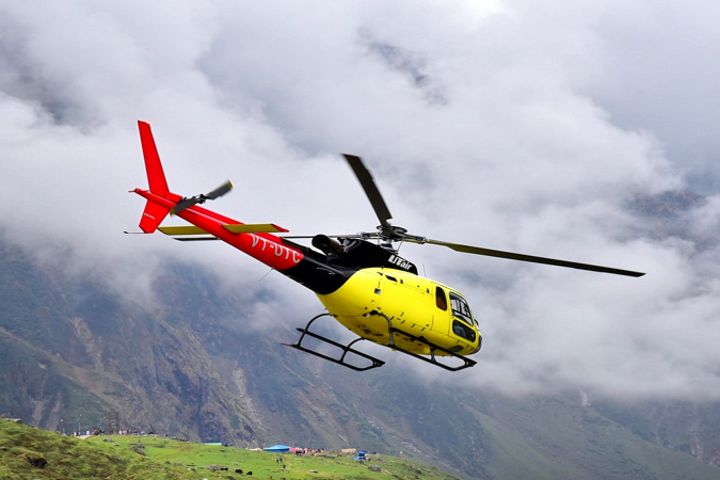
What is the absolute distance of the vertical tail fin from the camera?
113 ft

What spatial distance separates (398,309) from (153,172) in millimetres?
14042

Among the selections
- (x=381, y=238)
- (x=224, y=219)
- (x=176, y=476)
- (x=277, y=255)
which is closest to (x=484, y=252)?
(x=381, y=238)

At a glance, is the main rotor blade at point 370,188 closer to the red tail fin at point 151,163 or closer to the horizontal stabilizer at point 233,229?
the horizontal stabilizer at point 233,229

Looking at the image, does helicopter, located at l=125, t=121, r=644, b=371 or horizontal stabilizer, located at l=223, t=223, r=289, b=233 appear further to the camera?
helicopter, located at l=125, t=121, r=644, b=371

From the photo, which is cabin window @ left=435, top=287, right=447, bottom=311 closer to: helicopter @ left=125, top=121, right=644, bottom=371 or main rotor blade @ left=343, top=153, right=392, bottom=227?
helicopter @ left=125, top=121, right=644, bottom=371

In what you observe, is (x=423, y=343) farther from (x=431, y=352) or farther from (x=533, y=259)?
(x=533, y=259)

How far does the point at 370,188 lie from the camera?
2856 centimetres

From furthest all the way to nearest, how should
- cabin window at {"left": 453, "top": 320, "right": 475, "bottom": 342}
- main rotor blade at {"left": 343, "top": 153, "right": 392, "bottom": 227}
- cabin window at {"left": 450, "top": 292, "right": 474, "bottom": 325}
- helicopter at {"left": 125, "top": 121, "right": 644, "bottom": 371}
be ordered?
cabin window at {"left": 450, "top": 292, "right": 474, "bottom": 325}, cabin window at {"left": 453, "top": 320, "right": 475, "bottom": 342}, helicopter at {"left": 125, "top": 121, "right": 644, "bottom": 371}, main rotor blade at {"left": 343, "top": 153, "right": 392, "bottom": 227}

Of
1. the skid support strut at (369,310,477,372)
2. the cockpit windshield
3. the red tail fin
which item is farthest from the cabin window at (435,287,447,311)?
the red tail fin

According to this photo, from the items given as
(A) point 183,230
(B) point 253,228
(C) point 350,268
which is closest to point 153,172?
(A) point 183,230

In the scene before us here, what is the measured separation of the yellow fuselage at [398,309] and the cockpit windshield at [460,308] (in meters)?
0.20

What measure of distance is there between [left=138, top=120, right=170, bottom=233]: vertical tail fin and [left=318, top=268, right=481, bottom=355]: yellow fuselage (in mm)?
9102

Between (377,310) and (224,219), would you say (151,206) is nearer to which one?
(224,219)

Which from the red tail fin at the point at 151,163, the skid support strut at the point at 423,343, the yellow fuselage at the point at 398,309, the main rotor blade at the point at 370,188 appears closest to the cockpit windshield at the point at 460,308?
the yellow fuselage at the point at 398,309
